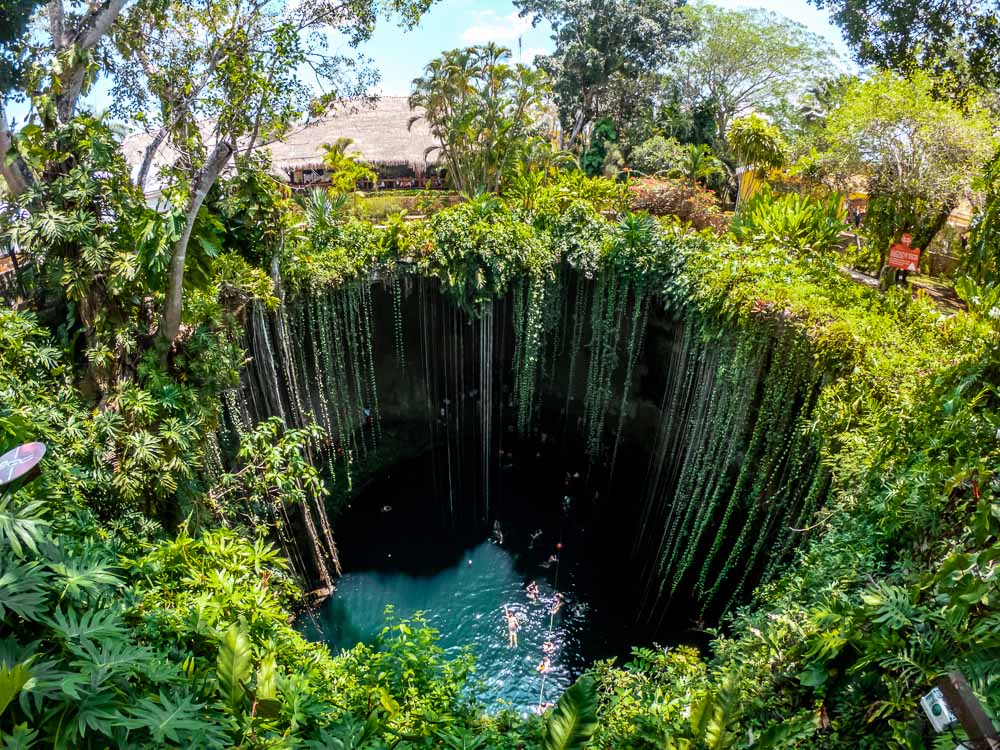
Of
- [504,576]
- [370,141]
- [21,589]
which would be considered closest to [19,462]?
[21,589]

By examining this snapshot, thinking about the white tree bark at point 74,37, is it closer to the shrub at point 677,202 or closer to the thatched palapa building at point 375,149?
the shrub at point 677,202

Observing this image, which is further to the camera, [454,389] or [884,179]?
[454,389]

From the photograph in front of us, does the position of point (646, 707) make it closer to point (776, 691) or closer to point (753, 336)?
point (776, 691)

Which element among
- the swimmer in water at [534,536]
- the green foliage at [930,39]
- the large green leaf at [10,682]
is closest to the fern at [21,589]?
the large green leaf at [10,682]

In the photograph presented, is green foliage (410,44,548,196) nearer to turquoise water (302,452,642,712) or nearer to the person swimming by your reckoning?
turquoise water (302,452,642,712)

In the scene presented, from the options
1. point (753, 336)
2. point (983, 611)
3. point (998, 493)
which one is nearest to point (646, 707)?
point (983, 611)

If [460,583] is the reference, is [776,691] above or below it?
above

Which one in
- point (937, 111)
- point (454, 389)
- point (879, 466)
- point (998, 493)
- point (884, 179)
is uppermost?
point (937, 111)
